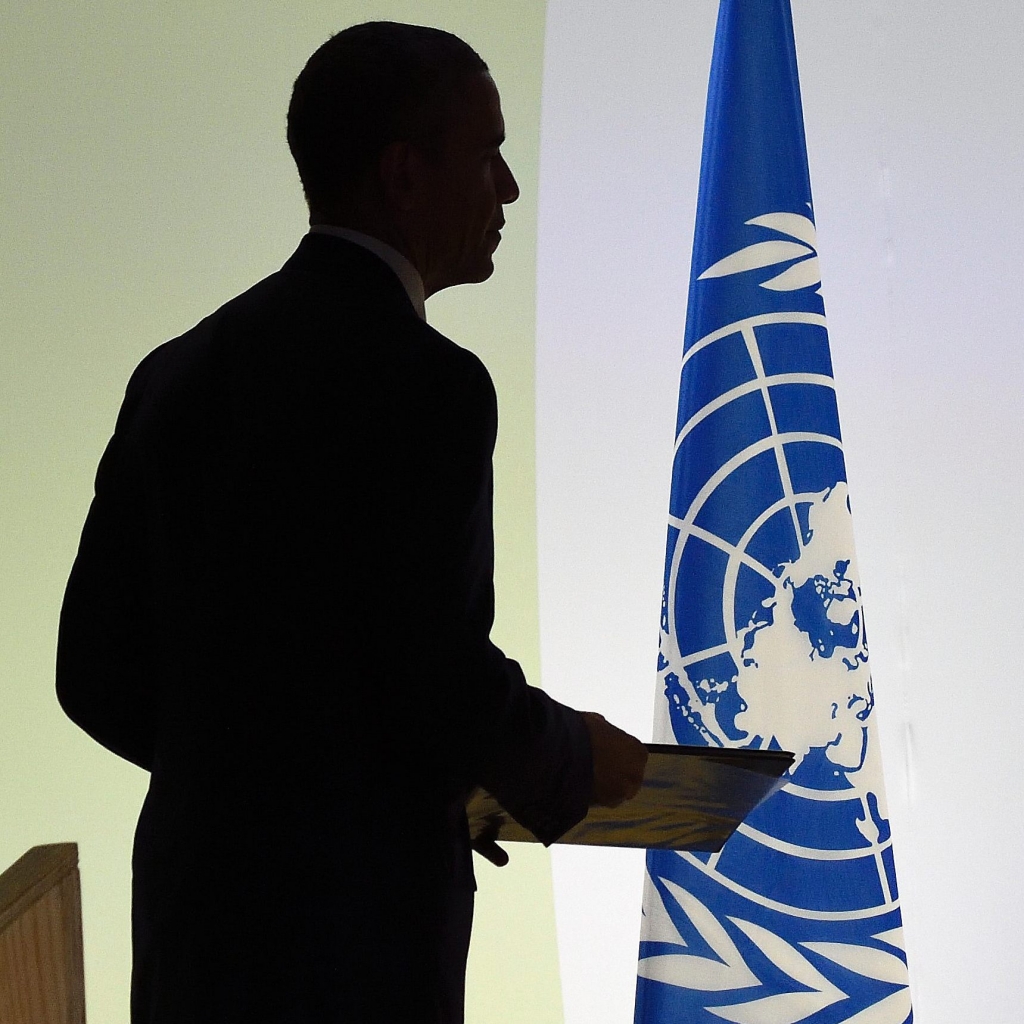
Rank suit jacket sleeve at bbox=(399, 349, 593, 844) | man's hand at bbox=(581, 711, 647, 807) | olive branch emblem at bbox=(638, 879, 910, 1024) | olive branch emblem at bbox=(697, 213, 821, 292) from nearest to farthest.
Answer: suit jacket sleeve at bbox=(399, 349, 593, 844)
man's hand at bbox=(581, 711, 647, 807)
olive branch emblem at bbox=(638, 879, 910, 1024)
olive branch emblem at bbox=(697, 213, 821, 292)

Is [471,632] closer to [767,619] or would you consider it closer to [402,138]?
[402,138]

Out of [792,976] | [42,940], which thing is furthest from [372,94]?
[792,976]

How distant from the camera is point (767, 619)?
2188mm

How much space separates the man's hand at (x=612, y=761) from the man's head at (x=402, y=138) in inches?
15.0

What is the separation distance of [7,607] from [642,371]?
1477 millimetres

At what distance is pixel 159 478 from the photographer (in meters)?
0.97

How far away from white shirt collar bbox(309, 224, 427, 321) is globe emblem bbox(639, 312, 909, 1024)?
1.29 metres

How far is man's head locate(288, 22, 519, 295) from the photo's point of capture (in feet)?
3.29

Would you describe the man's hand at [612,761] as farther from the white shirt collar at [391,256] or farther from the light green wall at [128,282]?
the light green wall at [128,282]

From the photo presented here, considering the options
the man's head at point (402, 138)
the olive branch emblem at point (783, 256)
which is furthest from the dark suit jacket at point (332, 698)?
the olive branch emblem at point (783, 256)

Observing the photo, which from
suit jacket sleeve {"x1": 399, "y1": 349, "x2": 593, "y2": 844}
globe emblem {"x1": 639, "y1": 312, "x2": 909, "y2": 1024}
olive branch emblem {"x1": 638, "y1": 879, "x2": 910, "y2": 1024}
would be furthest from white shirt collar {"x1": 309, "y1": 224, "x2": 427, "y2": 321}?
olive branch emblem {"x1": 638, "y1": 879, "x2": 910, "y2": 1024}

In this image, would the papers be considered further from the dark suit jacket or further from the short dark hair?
the short dark hair

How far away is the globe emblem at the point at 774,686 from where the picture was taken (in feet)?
7.00

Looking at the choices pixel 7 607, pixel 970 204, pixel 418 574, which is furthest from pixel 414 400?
pixel 970 204
